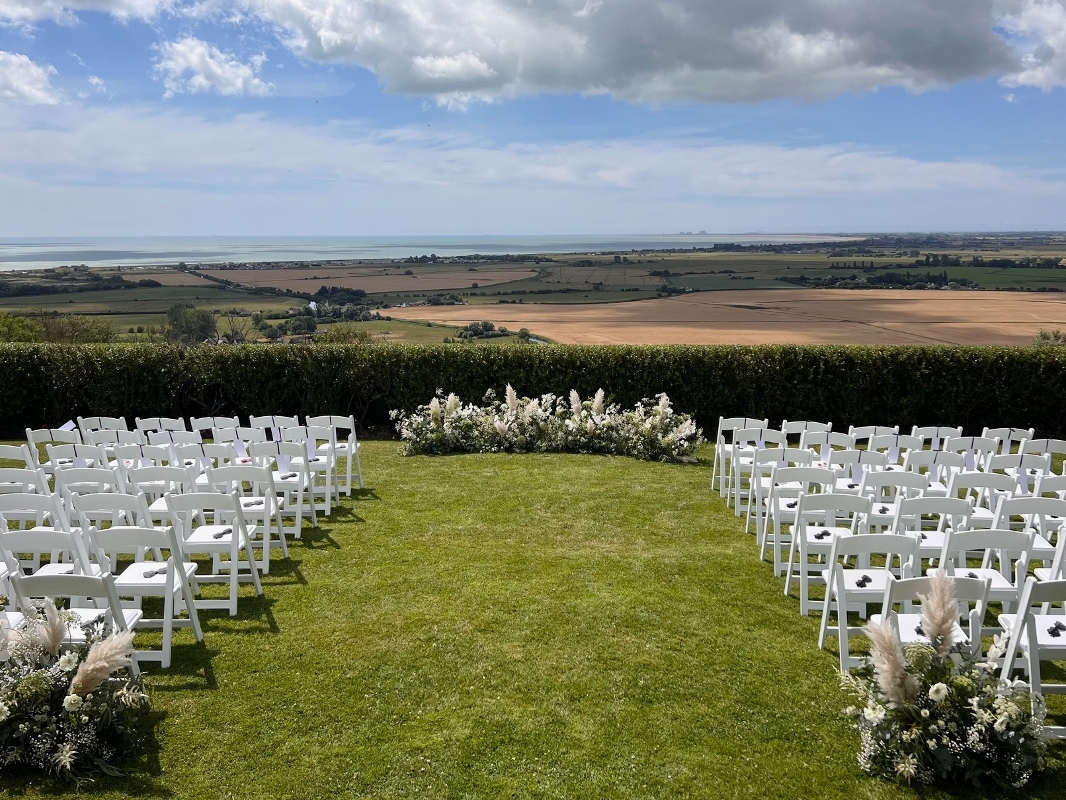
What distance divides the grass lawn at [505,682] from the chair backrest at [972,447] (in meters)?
3.28

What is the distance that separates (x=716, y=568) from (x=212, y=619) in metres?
4.85

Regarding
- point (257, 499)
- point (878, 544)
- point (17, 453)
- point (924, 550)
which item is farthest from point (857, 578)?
point (17, 453)

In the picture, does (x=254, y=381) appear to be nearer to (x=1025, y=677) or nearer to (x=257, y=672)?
(x=257, y=672)

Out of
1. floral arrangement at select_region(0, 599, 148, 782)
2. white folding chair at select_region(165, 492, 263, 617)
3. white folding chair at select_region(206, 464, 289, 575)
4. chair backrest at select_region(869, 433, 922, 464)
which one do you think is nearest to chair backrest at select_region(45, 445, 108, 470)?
white folding chair at select_region(206, 464, 289, 575)

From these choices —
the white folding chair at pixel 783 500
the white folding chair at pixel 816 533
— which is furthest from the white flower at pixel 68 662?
the white folding chair at pixel 783 500

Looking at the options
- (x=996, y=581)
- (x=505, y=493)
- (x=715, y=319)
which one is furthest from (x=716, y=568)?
(x=715, y=319)

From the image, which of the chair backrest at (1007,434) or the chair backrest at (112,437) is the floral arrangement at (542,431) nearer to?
the chair backrest at (1007,434)

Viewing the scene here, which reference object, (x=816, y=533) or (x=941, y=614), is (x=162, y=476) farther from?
(x=941, y=614)

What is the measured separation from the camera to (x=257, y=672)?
519 cm

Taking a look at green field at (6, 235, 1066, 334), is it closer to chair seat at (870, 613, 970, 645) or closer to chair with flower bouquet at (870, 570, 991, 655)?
chair seat at (870, 613, 970, 645)

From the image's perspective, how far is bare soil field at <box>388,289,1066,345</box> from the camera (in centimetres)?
1903

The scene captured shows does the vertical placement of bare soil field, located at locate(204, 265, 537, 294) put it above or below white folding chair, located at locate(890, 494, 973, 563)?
above

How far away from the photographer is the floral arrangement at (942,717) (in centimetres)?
396

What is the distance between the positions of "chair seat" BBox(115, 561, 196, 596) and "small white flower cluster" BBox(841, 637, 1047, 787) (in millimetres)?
4927
